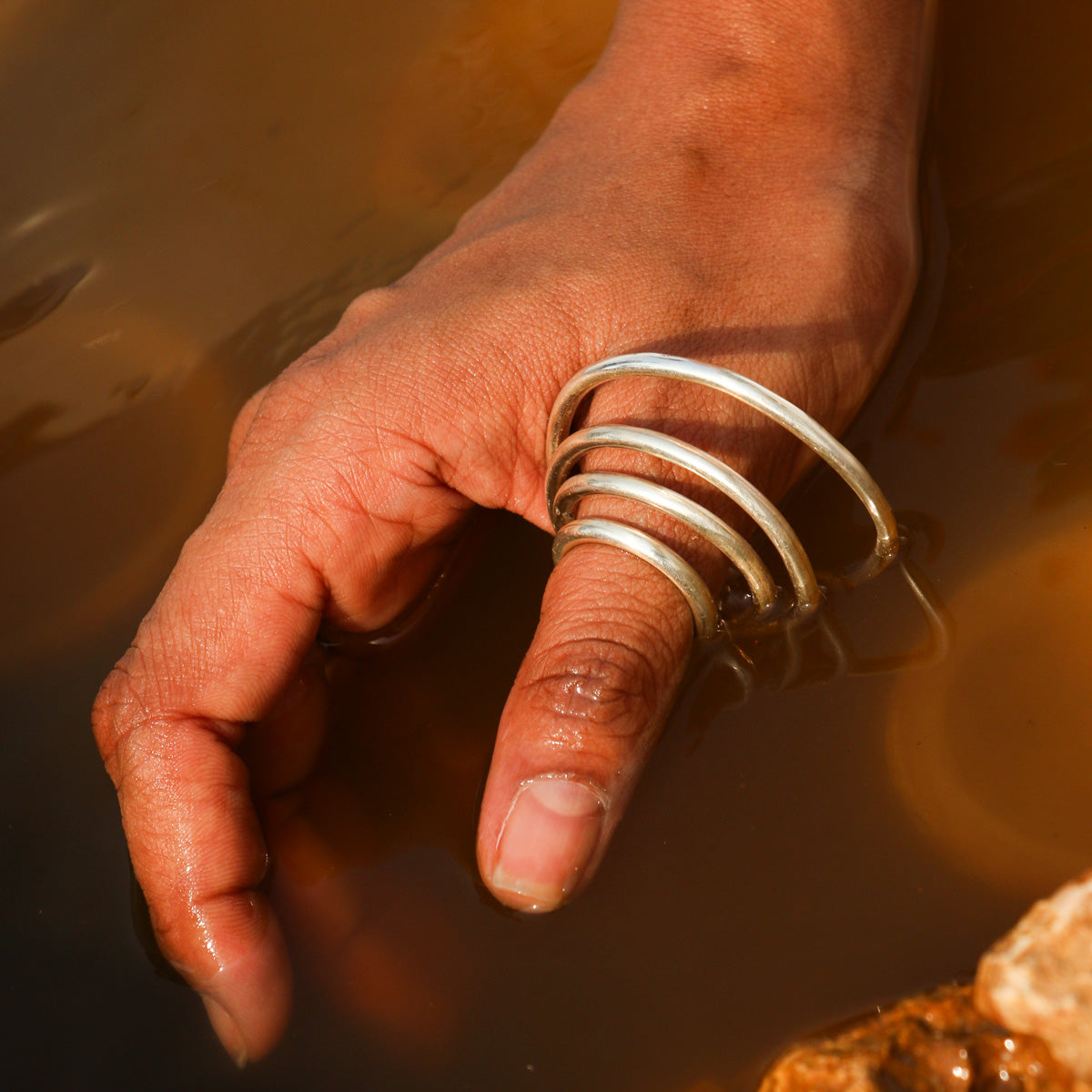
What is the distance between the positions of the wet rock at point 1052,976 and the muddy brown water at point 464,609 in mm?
139

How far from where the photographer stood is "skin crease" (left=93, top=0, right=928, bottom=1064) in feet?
3.42

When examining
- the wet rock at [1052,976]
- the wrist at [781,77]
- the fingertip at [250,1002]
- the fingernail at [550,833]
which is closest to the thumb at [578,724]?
the fingernail at [550,833]

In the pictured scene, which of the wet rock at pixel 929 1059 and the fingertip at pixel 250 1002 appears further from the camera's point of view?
the fingertip at pixel 250 1002

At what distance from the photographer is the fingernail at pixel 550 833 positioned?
0.99m

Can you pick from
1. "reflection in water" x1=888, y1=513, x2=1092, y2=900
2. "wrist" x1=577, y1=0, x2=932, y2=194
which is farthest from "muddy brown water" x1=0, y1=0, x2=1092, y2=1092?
"wrist" x1=577, y1=0, x2=932, y2=194

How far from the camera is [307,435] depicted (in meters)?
1.23

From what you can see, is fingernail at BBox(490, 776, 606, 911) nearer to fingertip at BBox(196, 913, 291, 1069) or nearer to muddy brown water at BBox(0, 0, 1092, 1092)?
muddy brown water at BBox(0, 0, 1092, 1092)

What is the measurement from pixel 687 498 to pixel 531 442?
26 centimetres

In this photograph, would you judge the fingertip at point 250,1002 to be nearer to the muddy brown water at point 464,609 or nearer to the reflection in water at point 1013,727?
the muddy brown water at point 464,609

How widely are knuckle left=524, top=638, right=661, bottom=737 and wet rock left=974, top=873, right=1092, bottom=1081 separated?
1.18 feet

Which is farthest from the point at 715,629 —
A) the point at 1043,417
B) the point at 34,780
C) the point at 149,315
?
the point at 149,315

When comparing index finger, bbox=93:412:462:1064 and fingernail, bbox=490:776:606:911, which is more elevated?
index finger, bbox=93:412:462:1064

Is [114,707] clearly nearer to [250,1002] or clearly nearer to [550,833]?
[250,1002]

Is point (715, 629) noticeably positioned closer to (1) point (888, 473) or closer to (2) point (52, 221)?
(1) point (888, 473)
